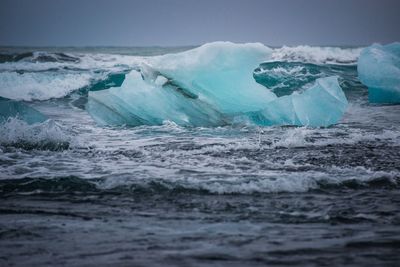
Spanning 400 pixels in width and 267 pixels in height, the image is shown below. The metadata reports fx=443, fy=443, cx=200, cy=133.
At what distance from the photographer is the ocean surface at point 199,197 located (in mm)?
2570

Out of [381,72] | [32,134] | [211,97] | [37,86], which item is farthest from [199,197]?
[37,86]

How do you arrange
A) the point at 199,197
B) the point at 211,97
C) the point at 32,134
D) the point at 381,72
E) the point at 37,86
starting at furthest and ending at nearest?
the point at 37,86, the point at 381,72, the point at 211,97, the point at 32,134, the point at 199,197

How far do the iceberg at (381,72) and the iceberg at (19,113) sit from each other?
7909 mm

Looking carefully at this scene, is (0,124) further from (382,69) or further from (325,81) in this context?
(382,69)

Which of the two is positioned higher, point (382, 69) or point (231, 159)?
point (382, 69)

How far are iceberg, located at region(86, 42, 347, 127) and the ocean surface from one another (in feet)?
3.07

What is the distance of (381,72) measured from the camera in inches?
428

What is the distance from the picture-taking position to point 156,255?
2521 mm

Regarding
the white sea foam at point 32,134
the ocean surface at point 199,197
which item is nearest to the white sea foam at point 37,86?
the ocean surface at point 199,197

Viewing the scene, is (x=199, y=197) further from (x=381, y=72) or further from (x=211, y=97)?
(x=381, y=72)

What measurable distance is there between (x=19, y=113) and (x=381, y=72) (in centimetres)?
834

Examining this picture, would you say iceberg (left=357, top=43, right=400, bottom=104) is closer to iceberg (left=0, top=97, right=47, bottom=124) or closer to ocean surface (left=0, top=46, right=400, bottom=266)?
ocean surface (left=0, top=46, right=400, bottom=266)

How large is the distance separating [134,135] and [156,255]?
17.0 feet

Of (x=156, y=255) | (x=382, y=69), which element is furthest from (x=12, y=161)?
(x=382, y=69)
